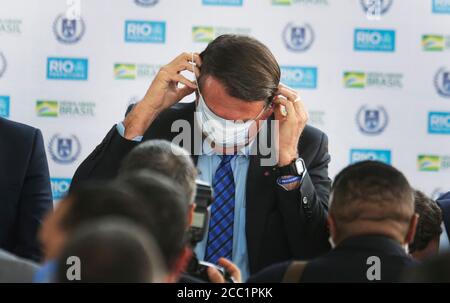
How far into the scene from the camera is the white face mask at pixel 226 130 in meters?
2.79

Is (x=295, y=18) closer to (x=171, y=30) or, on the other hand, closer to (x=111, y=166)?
(x=171, y=30)

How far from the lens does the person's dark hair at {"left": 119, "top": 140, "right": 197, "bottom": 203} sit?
205 centimetres

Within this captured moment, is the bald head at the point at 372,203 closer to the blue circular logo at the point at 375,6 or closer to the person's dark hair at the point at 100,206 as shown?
the person's dark hair at the point at 100,206

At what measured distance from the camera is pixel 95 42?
518 centimetres

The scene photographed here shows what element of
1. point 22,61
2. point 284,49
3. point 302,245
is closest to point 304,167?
point 302,245

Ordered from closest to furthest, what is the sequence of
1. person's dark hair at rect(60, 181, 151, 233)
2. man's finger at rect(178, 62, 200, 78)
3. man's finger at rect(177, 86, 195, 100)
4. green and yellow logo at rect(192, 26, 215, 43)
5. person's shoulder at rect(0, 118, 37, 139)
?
person's dark hair at rect(60, 181, 151, 233)
person's shoulder at rect(0, 118, 37, 139)
man's finger at rect(178, 62, 200, 78)
man's finger at rect(177, 86, 195, 100)
green and yellow logo at rect(192, 26, 215, 43)

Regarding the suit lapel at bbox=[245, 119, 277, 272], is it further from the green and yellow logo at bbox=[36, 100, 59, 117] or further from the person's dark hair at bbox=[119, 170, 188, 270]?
the green and yellow logo at bbox=[36, 100, 59, 117]

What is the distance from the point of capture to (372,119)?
5152mm

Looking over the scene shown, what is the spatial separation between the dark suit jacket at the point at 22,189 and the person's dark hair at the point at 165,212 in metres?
1.15

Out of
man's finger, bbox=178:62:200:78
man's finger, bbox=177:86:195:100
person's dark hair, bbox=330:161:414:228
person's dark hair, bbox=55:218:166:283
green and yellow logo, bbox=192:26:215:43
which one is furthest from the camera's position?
green and yellow logo, bbox=192:26:215:43

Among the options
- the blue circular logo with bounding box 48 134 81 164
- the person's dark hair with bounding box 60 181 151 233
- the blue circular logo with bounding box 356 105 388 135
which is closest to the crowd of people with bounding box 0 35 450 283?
the person's dark hair with bounding box 60 181 151 233

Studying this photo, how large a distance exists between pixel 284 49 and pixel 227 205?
264cm

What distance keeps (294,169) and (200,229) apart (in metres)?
0.69

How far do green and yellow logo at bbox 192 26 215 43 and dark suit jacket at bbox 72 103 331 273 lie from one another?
7.62ft
